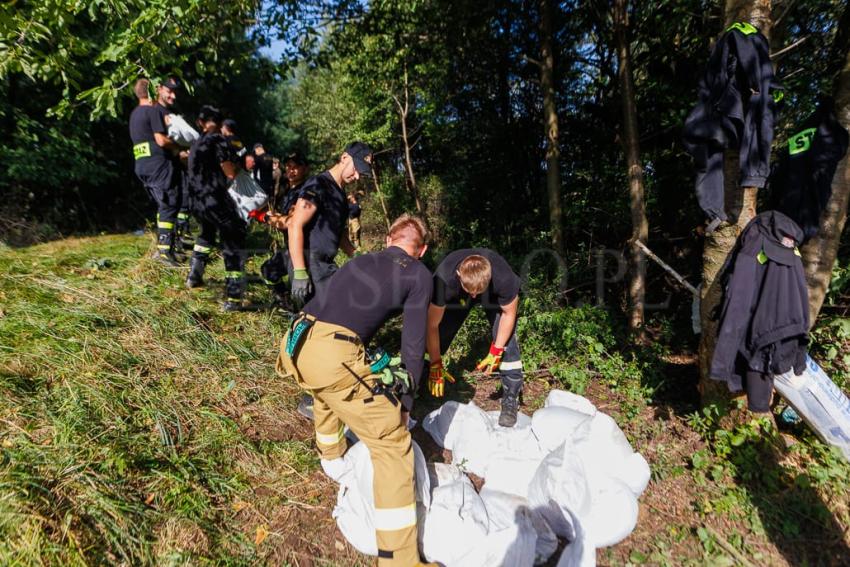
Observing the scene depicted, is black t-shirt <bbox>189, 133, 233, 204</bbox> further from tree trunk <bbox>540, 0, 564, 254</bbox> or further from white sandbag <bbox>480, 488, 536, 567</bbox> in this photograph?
tree trunk <bbox>540, 0, 564, 254</bbox>

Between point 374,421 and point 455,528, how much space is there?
28.1 inches

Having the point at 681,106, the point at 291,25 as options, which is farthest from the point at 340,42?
the point at 681,106

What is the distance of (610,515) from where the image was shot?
6.92 feet

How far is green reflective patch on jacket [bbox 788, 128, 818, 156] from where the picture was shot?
7.74ft

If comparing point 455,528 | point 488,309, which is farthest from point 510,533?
point 488,309

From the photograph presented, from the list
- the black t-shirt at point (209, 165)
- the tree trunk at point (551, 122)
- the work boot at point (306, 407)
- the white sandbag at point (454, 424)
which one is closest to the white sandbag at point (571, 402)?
the white sandbag at point (454, 424)

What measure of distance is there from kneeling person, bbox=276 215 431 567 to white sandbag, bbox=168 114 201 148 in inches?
130

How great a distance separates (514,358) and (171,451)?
2425 mm

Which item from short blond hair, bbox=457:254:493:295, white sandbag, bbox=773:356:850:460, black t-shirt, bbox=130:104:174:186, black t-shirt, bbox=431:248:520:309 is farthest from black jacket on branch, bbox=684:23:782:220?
black t-shirt, bbox=130:104:174:186

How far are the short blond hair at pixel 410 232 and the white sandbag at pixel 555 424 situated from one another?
1540 millimetres

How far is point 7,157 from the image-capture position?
6.49 metres

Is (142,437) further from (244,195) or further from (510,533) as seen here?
(244,195)

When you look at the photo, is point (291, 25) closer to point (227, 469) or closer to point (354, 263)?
point (354, 263)

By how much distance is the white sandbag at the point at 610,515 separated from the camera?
6.80 ft
